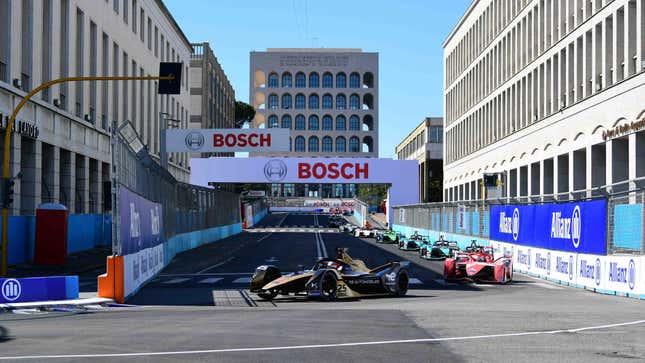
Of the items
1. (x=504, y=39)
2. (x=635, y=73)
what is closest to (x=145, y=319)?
(x=635, y=73)

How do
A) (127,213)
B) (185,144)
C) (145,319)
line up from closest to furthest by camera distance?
(145,319)
(127,213)
(185,144)

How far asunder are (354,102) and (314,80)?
988 cm

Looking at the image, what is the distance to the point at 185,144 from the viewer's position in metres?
66.3

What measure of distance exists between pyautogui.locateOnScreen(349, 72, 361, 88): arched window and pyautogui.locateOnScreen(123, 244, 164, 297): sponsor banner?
164670 mm

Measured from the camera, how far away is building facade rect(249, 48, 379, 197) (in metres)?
196

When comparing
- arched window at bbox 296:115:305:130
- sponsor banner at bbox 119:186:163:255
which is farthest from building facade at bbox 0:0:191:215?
arched window at bbox 296:115:305:130

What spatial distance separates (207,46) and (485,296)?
295ft

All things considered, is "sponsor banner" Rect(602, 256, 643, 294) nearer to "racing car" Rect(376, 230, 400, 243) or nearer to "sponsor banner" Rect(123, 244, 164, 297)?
"sponsor banner" Rect(123, 244, 164, 297)

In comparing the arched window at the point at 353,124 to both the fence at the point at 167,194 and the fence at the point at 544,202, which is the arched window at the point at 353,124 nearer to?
the fence at the point at 544,202

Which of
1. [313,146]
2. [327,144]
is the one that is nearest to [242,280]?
[327,144]

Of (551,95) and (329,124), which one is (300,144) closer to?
(329,124)

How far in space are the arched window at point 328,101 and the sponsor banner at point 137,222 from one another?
548ft

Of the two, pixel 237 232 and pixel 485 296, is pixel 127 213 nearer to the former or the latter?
pixel 485 296

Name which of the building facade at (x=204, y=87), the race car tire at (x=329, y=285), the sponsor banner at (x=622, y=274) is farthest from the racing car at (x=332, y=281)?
the building facade at (x=204, y=87)
